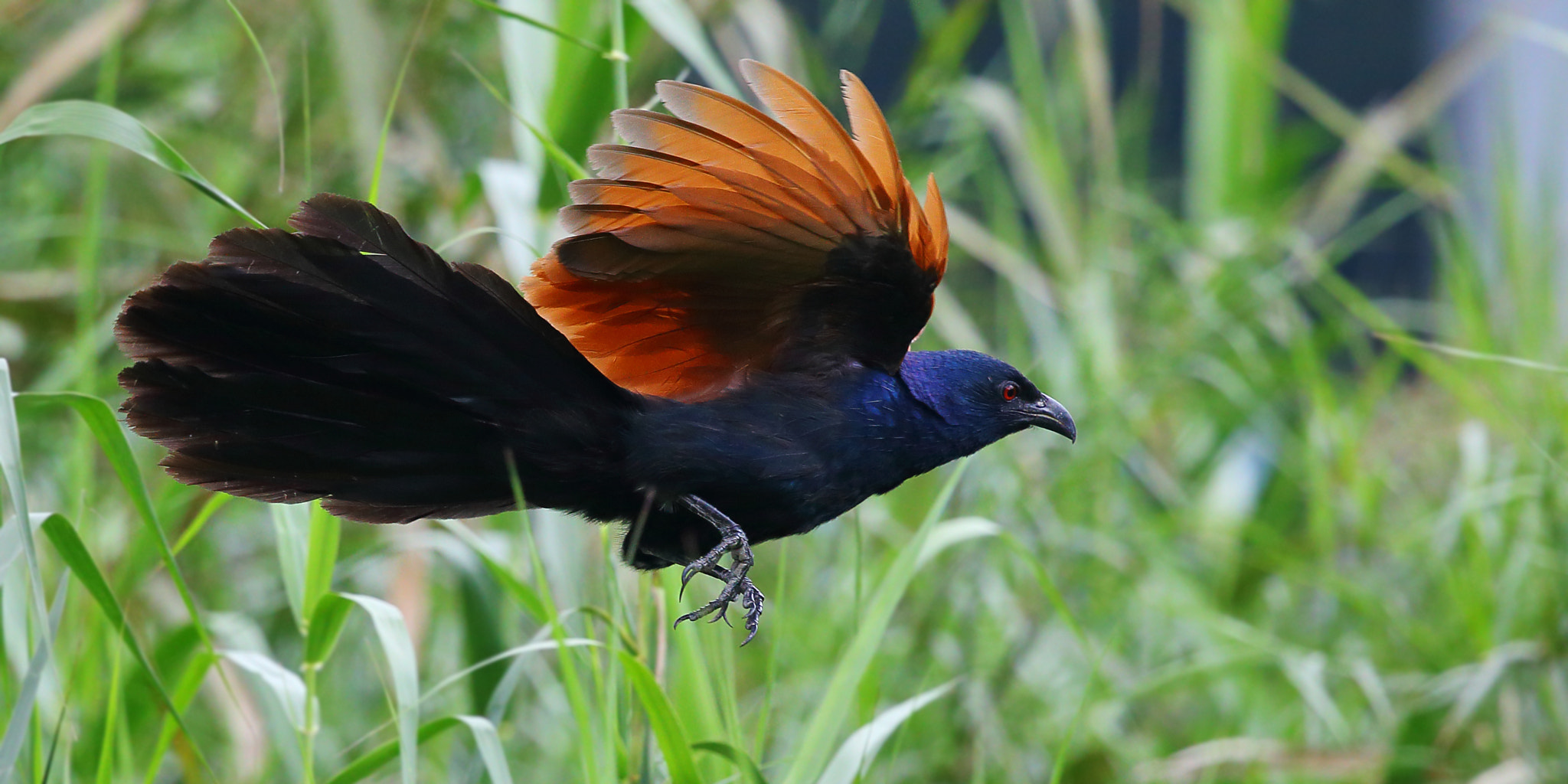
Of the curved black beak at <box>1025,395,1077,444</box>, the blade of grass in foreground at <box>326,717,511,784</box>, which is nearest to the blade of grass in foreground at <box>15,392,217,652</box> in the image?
the blade of grass in foreground at <box>326,717,511,784</box>

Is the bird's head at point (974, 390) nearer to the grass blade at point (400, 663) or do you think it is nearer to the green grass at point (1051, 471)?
the green grass at point (1051, 471)

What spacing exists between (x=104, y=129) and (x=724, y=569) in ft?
2.47

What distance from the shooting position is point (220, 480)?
4.08 feet

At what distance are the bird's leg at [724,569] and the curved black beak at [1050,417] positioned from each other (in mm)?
548

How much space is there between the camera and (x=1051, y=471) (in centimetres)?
363

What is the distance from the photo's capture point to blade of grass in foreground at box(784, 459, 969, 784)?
1.44 metres

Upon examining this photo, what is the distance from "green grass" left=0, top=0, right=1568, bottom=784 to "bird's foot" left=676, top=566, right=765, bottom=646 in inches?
28.1

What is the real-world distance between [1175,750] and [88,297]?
111 inches

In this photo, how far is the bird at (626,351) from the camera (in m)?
1.19

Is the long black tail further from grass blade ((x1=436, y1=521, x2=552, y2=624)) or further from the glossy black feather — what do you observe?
grass blade ((x1=436, y1=521, x2=552, y2=624))

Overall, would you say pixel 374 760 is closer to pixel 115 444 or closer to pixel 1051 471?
pixel 115 444

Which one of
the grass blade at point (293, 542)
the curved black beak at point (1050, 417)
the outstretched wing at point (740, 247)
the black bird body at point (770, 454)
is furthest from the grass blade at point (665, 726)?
the curved black beak at point (1050, 417)

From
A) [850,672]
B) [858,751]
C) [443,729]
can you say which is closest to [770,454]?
[850,672]

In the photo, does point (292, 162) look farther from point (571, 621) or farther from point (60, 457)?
point (571, 621)
